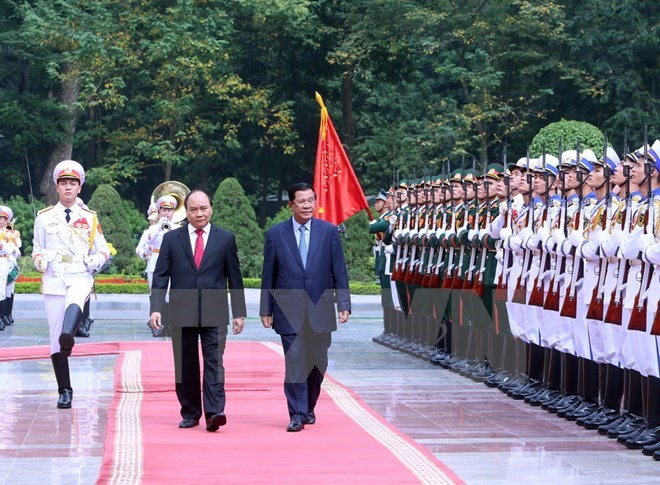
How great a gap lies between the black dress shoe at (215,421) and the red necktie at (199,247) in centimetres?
110

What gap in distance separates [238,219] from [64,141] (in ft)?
29.6

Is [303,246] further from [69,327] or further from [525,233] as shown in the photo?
[525,233]

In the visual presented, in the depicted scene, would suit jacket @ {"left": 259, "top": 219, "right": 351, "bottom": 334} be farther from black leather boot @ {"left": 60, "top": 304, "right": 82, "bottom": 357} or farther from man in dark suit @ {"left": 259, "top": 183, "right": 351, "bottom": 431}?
black leather boot @ {"left": 60, "top": 304, "right": 82, "bottom": 357}

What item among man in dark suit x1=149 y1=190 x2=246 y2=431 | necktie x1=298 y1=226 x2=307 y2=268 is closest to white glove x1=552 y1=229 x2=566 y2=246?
necktie x1=298 y1=226 x2=307 y2=268

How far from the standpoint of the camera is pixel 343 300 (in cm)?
1026

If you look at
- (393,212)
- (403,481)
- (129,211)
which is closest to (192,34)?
(129,211)

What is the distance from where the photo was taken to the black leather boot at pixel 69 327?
1119 cm

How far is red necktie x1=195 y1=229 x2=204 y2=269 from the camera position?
10165 mm

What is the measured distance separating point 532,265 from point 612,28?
23.3 meters

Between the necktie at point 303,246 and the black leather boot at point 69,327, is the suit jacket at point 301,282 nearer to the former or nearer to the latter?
the necktie at point 303,246

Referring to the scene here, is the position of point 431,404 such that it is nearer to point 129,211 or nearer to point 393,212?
point 393,212

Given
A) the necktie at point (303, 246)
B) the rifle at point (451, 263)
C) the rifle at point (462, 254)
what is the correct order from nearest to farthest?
the necktie at point (303, 246) → the rifle at point (462, 254) → the rifle at point (451, 263)

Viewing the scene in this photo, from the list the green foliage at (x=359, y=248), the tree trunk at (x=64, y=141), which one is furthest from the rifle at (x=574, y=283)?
the tree trunk at (x=64, y=141)

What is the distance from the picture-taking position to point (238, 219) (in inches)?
1268
